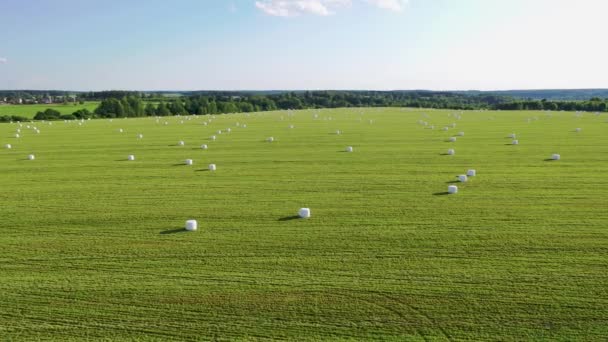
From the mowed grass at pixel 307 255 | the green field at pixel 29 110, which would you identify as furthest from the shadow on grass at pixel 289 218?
the green field at pixel 29 110

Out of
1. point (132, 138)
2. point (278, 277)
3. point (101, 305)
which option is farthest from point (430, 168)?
point (132, 138)

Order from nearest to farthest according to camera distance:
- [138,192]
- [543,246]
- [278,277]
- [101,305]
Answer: [101,305], [278,277], [543,246], [138,192]

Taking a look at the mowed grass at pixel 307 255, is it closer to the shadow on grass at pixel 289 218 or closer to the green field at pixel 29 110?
the shadow on grass at pixel 289 218

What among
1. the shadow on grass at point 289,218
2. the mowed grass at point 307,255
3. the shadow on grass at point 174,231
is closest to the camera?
the mowed grass at point 307,255

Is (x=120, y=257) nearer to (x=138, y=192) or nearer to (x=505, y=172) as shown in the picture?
(x=138, y=192)

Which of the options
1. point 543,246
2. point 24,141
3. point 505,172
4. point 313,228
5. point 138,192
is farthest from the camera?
point 24,141

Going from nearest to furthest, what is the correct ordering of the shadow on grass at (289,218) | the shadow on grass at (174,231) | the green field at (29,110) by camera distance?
1. the shadow on grass at (174,231)
2. the shadow on grass at (289,218)
3. the green field at (29,110)

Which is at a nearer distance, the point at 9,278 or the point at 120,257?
the point at 9,278

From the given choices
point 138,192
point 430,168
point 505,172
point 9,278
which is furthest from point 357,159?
point 9,278

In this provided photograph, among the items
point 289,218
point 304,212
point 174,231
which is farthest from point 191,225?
point 304,212
